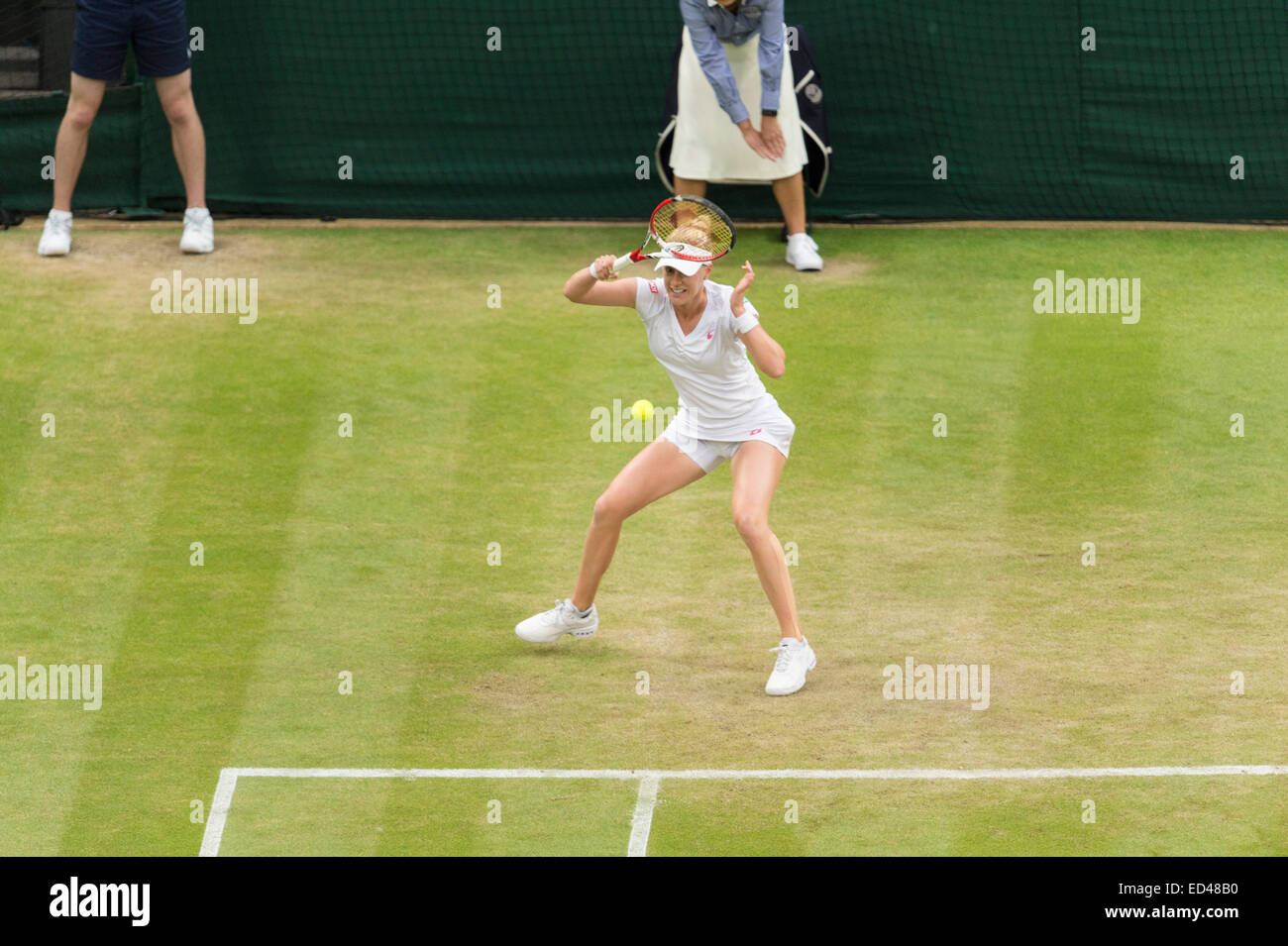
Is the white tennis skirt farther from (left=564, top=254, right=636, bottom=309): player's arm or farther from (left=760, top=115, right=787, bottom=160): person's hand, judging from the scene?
(left=564, top=254, right=636, bottom=309): player's arm

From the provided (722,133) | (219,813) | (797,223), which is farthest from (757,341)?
(797,223)

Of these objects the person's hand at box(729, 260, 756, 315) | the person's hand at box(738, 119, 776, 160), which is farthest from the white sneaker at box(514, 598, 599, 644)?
the person's hand at box(738, 119, 776, 160)

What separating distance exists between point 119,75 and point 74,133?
18.8 inches

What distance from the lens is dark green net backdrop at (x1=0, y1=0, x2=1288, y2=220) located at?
14.9m

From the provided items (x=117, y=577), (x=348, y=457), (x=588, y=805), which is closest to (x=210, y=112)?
(x=348, y=457)

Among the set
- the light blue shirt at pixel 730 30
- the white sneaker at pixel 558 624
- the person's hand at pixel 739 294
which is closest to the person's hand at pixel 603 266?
the person's hand at pixel 739 294

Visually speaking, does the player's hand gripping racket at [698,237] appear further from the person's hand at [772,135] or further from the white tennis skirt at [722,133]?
the white tennis skirt at [722,133]

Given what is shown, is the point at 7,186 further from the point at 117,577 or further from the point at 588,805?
the point at 588,805

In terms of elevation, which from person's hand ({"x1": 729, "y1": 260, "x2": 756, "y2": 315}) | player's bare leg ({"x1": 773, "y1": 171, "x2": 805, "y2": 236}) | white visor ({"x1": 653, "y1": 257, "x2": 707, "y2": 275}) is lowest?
player's bare leg ({"x1": 773, "y1": 171, "x2": 805, "y2": 236})

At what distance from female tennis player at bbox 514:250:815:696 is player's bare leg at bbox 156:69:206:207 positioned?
5.46 meters

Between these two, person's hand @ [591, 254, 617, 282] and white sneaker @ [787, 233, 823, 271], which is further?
white sneaker @ [787, 233, 823, 271]

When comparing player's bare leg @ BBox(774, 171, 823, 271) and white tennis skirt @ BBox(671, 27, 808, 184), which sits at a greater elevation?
white tennis skirt @ BBox(671, 27, 808, 184)

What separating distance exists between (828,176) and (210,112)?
4.39m

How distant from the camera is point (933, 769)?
864cm
